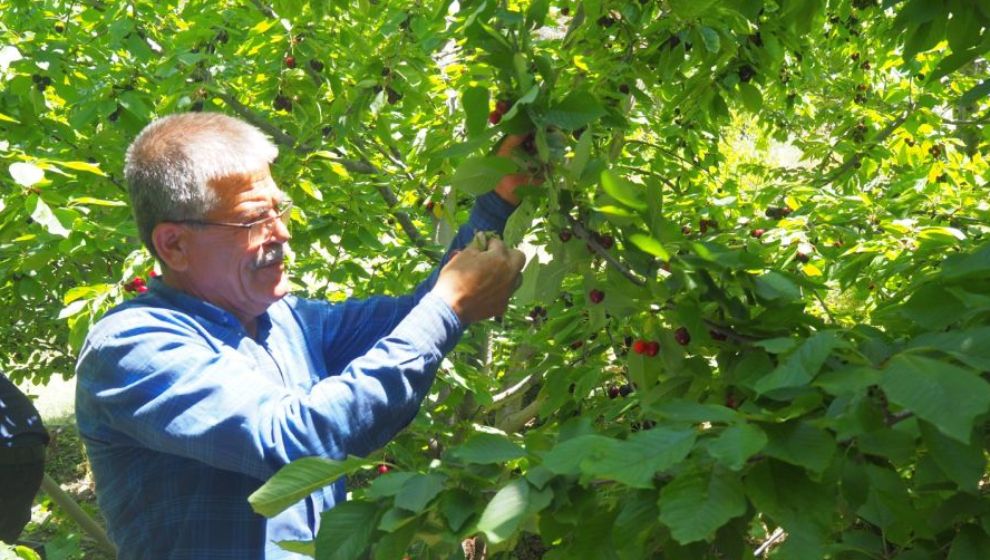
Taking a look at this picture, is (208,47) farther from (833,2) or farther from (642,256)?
(642,256)

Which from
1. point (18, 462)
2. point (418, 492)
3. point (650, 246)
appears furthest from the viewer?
point (18, 462)

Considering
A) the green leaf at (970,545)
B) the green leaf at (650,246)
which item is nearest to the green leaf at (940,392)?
the green leaf at (970,545)

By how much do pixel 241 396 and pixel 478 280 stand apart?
0.48 metres

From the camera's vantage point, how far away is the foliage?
1269 millimetres

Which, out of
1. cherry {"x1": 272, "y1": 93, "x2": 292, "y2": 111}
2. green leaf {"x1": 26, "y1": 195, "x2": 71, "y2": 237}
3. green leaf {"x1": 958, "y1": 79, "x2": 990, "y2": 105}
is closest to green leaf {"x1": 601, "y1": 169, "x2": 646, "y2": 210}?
green leaf {"x1": 958, "y1": 79, "x2": 990, "y2": 105}

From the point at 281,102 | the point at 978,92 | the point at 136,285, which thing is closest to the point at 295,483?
the point at 978,92

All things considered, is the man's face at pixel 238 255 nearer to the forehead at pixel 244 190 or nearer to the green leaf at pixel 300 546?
the forehead at pixel 244 190

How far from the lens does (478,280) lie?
6.59 feet

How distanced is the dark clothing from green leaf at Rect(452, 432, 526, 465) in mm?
2455

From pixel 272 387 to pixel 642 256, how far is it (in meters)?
0.68

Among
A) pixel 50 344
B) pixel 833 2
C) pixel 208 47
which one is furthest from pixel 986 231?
pixel 50 344

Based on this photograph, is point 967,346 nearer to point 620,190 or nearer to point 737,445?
point 737,445

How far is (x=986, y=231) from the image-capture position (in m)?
3.09

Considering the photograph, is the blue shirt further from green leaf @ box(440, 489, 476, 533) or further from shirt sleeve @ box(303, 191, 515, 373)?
green leaf @ box(440, 489, 476, 533)
